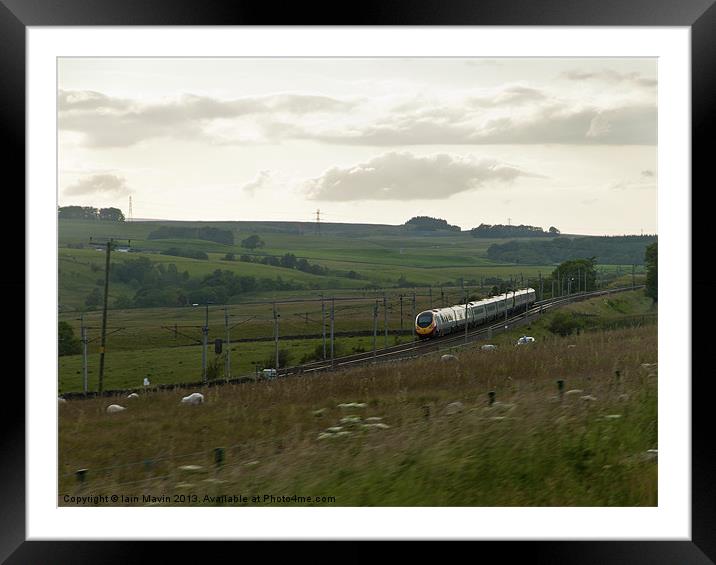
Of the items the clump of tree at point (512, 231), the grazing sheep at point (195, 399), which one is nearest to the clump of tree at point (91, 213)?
the clump of tree at point (512, 231)

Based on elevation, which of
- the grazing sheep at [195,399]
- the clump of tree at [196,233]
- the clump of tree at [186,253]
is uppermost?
the clump of tree at [196,233]

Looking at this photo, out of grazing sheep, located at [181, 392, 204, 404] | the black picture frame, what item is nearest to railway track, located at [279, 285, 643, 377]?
grazing sheep, located at [181, 392, 204, 404]

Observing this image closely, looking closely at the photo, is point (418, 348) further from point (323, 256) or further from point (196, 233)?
point (196, 233)

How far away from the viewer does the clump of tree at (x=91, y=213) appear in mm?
65562

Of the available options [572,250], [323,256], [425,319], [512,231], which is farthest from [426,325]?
[323,256]

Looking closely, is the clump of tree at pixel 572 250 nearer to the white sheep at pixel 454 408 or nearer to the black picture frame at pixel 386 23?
the white sheep at pixel 454 408

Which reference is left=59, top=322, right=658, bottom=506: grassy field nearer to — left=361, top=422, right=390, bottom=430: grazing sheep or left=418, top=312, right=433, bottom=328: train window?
left=361, top=422, right=390, bottom=430: grazing sheep

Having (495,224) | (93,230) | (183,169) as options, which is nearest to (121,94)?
(183,169)

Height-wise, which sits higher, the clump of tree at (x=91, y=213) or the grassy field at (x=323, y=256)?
the clump of tree at (x=91, y=213)

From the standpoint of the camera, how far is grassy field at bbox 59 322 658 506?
582 centimetres

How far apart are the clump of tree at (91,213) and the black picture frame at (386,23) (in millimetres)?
63363

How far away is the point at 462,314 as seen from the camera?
129ft

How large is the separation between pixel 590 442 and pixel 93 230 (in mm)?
64819

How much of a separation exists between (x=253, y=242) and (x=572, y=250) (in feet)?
123
